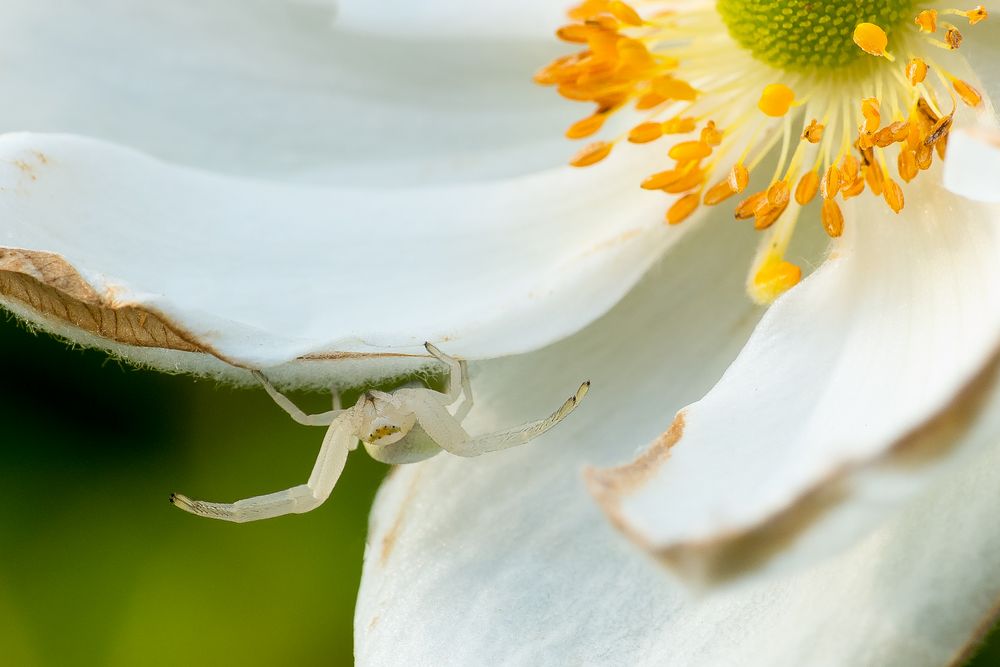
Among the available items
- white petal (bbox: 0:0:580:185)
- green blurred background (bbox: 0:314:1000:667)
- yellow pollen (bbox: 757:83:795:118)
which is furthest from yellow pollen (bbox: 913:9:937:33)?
green blurred background (bbox: 0:314:1000:667)

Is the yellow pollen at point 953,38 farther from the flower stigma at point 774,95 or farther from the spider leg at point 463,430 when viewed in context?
the spider leg at point 463,430

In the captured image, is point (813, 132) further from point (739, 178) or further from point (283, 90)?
point (283, 90)

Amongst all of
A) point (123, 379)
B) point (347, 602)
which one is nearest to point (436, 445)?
point (347, 602)

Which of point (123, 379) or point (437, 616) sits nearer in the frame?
point (437, 616)

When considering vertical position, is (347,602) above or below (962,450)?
below

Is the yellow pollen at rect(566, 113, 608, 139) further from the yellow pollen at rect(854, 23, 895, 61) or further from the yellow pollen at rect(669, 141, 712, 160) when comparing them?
the yellow pollen at rect(854, 23, 895, 61)

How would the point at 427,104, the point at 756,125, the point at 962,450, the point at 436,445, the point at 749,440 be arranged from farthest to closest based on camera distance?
the point at 427,104, the point at 756,125, the point at 436,445, the point at 749,440, the point at 962,450

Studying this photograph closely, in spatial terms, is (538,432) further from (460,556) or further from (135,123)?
(135,123)

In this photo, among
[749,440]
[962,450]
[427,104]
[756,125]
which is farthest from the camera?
[427,104]
